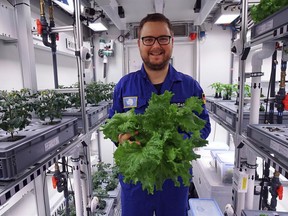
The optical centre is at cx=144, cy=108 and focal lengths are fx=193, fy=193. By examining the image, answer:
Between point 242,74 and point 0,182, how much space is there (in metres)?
1.49

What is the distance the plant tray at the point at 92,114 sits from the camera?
172 cm

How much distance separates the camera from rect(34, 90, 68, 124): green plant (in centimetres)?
130

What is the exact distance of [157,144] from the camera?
590 millimetres

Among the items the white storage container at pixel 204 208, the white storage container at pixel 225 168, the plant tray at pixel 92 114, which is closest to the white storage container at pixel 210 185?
the white storage container at pixel 225 168

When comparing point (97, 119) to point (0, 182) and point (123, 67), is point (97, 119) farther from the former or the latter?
point (123, 67)

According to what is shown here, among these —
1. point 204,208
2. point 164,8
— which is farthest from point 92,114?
point 164,8

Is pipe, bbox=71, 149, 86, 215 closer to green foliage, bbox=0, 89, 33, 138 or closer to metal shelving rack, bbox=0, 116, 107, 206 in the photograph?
metal shelving rack, bbox=0, 116, 107, 206

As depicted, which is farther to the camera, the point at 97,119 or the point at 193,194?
the point at 193,194

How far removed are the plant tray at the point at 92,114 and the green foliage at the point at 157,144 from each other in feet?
3.47

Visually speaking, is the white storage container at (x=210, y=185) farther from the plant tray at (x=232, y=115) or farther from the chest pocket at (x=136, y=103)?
the chest pocket at (x=136, y=103)

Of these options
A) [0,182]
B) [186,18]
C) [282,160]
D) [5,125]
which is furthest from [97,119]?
[186,18]

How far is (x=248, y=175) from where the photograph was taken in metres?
1.34

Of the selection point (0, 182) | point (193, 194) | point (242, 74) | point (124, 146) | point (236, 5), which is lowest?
point (193, 194)

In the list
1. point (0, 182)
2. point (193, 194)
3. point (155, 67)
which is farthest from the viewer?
point (193, 194)
